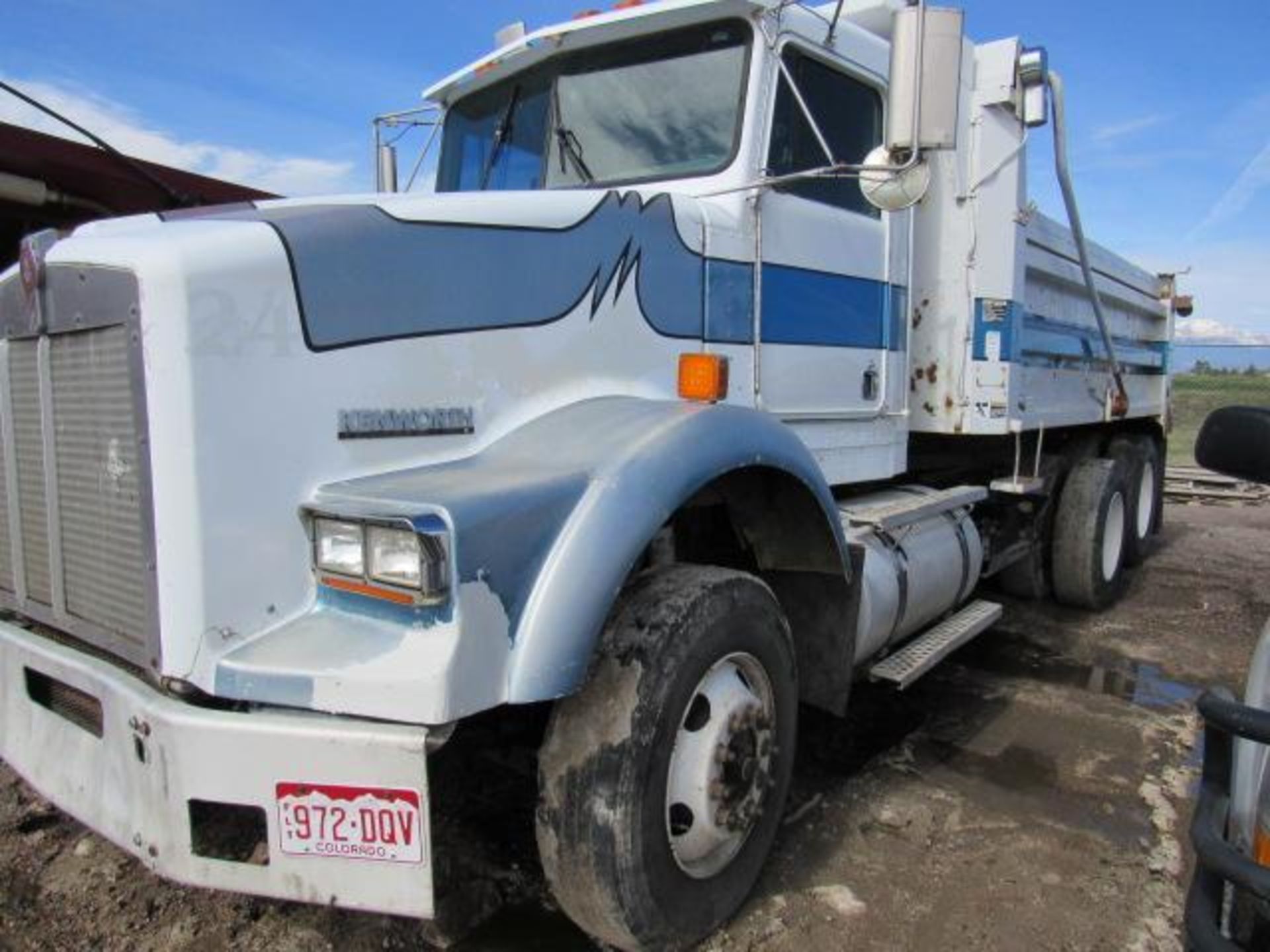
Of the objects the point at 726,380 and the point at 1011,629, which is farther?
the point at 1011,629

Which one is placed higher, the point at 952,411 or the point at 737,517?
the point at 952,411

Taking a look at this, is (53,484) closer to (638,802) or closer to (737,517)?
(638,802)

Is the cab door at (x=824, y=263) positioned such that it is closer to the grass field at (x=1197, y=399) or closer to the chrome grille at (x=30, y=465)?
the chrome grille at (x=30, y=465)

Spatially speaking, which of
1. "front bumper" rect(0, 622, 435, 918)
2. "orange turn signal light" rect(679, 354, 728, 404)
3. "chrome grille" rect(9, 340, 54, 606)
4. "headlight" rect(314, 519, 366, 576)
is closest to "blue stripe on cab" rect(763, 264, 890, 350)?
"orange turn signal light" rect(679, 354, 728, 404)

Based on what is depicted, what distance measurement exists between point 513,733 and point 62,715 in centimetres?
109

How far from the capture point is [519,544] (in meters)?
2.00

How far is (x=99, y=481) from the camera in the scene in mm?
2191

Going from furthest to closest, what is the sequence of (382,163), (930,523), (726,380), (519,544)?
(382,163) → (930,523) → (726,380) → (519,544)

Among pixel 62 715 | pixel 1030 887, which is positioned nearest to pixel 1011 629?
pixel 1030 887

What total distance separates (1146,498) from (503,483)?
283 inches

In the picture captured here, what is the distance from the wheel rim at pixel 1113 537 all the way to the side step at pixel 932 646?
197 cm

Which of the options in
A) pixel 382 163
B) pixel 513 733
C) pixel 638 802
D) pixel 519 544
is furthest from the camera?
pixel 382 163

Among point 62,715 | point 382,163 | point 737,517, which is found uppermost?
point 382,163

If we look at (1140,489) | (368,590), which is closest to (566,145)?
(368,590)
